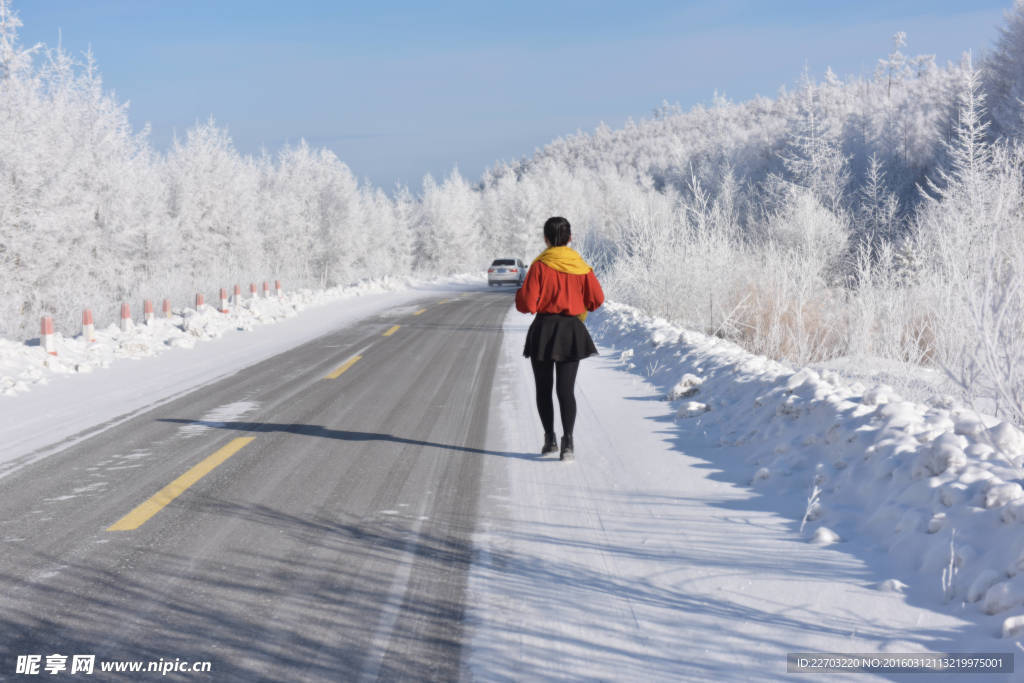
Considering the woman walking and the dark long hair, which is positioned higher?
the dark long hair

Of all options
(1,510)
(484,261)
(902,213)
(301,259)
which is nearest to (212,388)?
(1,510)

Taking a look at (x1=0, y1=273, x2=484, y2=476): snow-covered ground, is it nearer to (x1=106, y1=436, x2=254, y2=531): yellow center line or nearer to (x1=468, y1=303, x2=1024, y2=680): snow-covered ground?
(x1=106, y1=436, x2=254, y2=531): yellow center line

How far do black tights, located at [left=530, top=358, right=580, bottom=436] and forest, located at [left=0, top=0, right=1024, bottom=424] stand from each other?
9.36ft

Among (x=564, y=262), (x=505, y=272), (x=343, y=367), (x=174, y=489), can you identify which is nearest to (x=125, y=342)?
(x=343, y=367)

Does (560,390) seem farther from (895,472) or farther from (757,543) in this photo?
(895,472)

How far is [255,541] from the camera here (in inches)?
169

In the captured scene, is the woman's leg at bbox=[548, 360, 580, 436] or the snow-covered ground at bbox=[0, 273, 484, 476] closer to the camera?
the woman's leg at bbox=[548, 360, 580, 436]

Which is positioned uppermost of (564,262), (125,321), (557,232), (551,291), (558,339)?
(557,232)

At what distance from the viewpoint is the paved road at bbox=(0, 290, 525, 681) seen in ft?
10.1

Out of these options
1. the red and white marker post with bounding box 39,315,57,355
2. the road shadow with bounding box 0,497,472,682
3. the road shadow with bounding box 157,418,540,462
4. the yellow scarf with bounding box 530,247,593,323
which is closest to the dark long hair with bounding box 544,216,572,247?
the yellow scarf with bounding box 530,247,593,323

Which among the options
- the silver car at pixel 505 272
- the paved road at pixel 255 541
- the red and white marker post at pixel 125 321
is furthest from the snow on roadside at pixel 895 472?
the silver car at pixel 505 272

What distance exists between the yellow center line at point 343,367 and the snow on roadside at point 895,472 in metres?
5.56

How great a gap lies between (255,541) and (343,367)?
25.3ft

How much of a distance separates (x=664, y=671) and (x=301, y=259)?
200 feet
